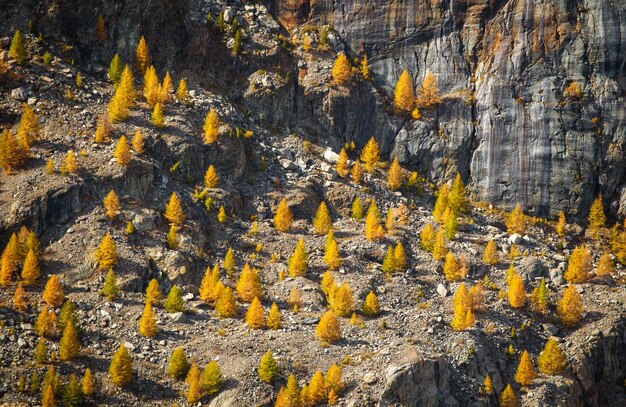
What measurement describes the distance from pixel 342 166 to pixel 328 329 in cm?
3696

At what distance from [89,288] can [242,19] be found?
61891 mm

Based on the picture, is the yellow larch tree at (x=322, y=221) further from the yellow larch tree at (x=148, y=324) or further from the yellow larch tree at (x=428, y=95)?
the yellow larch tree at (x=428, y=95)

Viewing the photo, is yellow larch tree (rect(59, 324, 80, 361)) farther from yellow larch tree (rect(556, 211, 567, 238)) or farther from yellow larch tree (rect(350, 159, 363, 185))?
yellow larch tree (rect(556, 211, 567, 238))

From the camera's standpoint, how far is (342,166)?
12412 cm

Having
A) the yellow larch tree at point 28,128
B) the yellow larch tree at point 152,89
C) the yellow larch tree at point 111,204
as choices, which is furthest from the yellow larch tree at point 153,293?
the yellow larch tree at point 152,89

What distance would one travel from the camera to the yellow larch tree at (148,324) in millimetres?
90625

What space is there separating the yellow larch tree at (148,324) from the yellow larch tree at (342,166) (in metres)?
43.1

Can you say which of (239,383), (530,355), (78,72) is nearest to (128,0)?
(78,72)

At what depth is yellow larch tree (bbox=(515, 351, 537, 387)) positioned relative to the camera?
314 feet

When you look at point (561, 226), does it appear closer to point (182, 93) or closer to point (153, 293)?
point (182, 93)

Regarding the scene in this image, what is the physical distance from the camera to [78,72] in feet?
398

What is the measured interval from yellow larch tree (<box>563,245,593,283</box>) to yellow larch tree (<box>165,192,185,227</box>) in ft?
175

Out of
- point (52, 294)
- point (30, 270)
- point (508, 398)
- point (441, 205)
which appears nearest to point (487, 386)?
point (508, 398)

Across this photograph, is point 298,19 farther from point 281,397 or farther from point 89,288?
point 281,397
